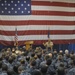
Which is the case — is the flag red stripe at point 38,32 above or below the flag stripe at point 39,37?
above

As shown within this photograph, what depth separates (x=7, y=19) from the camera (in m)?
15.0

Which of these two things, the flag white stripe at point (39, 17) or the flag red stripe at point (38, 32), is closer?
the flag red stripe at point (38, 32)

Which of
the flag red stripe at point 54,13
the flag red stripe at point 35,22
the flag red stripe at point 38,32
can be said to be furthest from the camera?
A: the flag red stripe at point 54,13

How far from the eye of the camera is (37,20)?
1541 cm

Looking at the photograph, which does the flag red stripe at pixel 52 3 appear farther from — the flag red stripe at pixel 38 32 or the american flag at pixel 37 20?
the flag red stripe at pixel 38 32

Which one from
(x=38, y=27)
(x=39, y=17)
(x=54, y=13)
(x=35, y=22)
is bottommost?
(x=38, y=27)

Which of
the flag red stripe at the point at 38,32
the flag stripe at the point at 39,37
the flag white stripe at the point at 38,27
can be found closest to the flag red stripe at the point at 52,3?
the flag white stripe at the point at 38,27

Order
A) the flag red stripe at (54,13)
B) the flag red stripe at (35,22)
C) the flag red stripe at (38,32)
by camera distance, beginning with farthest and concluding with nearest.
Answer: the flag red stripe at (54,13)
the flag red stripe at (35,22)
the flag red stripe at (38,32)

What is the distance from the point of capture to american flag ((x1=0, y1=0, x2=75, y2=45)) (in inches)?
591

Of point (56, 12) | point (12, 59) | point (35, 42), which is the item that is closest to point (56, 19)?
point (56, 12)

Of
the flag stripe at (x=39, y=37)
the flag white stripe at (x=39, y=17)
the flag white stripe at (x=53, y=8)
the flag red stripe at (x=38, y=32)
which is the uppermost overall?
the flag white stripe at (x=53, y=8)

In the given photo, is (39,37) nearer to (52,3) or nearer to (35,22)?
(35,22)

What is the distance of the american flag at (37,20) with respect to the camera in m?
15.0

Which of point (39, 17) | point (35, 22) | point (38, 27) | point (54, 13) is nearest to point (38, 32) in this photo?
point (38, 27)
